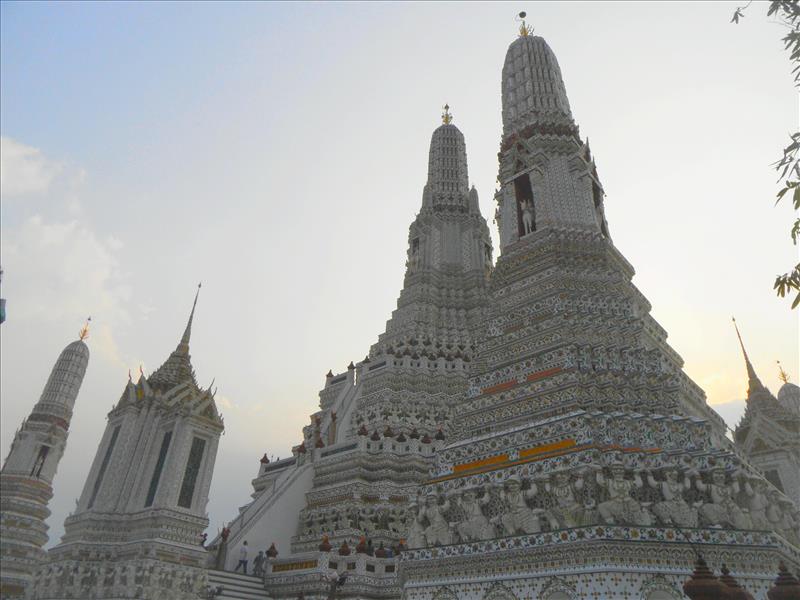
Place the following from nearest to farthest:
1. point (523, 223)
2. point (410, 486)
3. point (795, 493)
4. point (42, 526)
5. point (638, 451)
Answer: point (638, 451)
point (523, 223)
point (410, 486)
point (795, 493)
point (42, 526)

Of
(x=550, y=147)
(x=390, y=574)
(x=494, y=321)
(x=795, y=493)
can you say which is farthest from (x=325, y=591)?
(x=795, y=493)

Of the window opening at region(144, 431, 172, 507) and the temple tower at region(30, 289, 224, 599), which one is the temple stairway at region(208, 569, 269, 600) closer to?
the temple tower at region(30, 289, 224, 599)

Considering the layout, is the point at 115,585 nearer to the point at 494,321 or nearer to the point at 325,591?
the point at 325,591

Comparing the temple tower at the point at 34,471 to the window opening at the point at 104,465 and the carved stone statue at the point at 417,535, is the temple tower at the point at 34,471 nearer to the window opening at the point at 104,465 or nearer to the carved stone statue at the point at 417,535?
the window opening at the point at 104,465

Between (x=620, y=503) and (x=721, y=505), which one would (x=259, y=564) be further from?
(x=721, y=505)

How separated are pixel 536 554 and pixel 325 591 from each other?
8543 mm

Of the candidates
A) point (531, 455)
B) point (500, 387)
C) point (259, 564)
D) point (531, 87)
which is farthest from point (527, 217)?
point (259, 564)

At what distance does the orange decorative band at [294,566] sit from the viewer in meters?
17.7

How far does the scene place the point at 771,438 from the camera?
29.7 m

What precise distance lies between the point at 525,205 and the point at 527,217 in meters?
0.65

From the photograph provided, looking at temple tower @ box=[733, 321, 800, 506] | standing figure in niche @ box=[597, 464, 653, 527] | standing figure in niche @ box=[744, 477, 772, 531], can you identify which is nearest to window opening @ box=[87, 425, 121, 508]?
standing figure in niche @ box=[597, 464, 653, 527]

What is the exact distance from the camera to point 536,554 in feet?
36.3

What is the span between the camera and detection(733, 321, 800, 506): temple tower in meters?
28.4

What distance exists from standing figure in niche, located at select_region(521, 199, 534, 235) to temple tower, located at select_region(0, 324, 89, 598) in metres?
30.1
